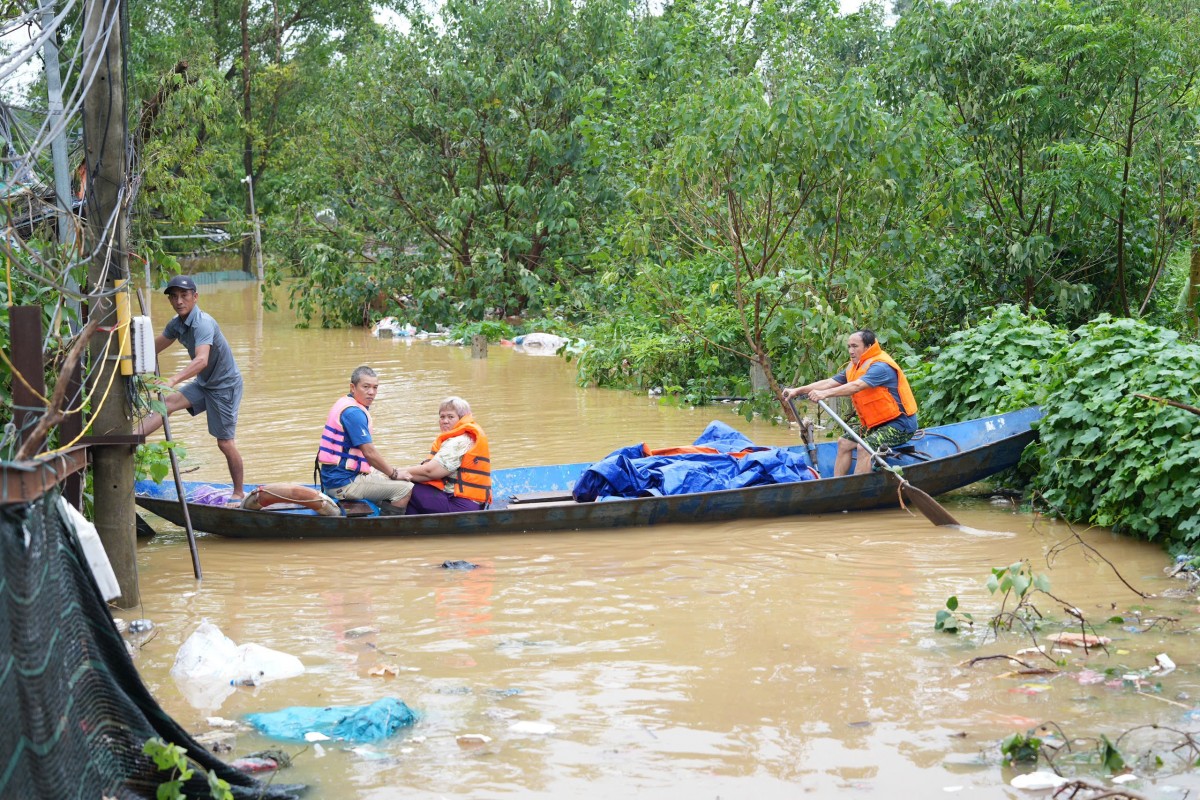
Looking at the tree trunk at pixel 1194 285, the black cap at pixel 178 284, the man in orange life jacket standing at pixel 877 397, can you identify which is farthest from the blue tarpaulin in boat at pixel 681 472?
the tree trunk at pixel 1194 285

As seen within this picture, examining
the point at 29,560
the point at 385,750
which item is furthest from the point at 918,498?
the point at 29,560

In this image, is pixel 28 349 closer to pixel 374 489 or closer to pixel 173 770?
pixel 173 770

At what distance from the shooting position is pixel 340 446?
864 centimetres

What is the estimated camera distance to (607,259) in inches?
645

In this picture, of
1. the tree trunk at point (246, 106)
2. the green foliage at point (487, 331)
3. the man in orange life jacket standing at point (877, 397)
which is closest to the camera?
the man in orange life jacket standing at point (877, 397)

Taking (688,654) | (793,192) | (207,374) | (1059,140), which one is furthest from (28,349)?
(1059,140)

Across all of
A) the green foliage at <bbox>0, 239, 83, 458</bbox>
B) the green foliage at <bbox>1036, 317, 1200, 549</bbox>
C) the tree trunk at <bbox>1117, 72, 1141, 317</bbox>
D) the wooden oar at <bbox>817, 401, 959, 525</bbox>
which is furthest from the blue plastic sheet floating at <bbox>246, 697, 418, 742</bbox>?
the tree trunk at <bbox>1117, 72, 1141, 317</bbox>

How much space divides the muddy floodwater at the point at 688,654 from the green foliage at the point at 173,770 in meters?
0.63

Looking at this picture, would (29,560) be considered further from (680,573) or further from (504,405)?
(504,405)

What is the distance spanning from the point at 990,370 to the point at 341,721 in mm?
7263

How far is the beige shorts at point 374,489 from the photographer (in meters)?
8.75

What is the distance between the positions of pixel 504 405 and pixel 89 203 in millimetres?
8987

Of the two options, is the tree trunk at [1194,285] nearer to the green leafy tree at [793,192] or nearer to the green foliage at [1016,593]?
the green leafy tree at [793,192]

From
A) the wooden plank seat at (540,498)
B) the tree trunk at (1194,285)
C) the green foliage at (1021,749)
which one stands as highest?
the tree trunk at (1194,285)
